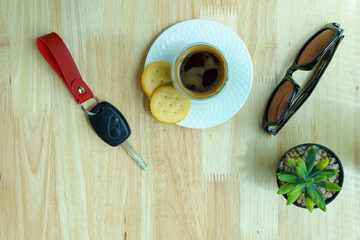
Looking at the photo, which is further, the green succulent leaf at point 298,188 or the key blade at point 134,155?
the key blade at point 134,155

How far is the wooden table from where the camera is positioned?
2.43ft

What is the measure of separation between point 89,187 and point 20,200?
0.17 meters

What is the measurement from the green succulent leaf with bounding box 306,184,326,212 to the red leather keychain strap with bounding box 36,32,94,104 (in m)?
0.52

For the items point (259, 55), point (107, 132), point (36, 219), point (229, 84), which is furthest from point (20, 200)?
point (259, 55)

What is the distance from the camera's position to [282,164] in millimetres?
709

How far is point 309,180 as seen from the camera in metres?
0.61

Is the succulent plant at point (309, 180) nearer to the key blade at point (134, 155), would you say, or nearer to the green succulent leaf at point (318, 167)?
the green succulent leaf at point (318, 167)

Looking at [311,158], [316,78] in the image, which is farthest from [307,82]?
[311,158]

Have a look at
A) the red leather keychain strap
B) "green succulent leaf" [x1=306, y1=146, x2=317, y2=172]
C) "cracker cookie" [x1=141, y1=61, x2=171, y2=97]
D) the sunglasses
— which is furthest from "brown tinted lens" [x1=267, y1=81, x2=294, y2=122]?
the red leather keychain strap

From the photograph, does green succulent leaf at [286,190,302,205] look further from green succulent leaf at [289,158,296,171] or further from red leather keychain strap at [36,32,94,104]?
red leather keychain strap at [36,32,94,104]

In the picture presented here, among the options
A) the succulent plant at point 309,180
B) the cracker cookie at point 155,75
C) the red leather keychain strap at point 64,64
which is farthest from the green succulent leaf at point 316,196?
the red leather keychain strap at point 64,64

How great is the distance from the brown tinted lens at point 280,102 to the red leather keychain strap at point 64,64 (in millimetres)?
422

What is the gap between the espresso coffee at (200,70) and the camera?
0.67 meters

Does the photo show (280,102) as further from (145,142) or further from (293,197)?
(145,142)
